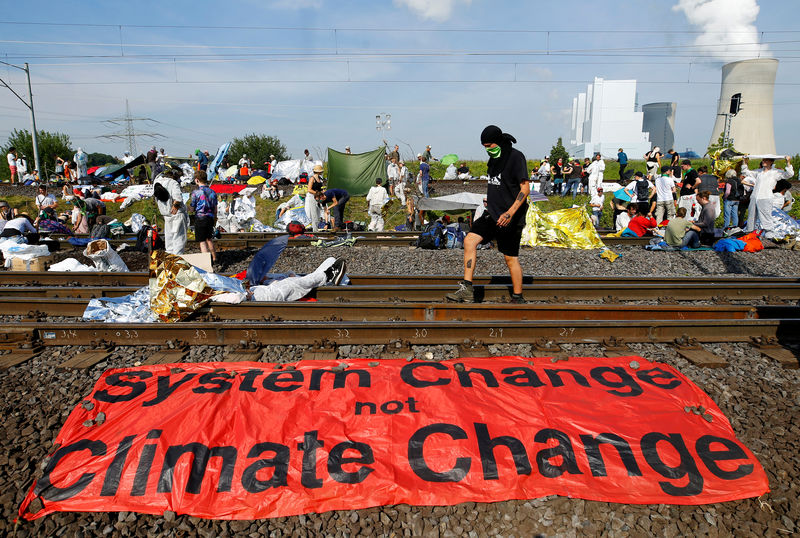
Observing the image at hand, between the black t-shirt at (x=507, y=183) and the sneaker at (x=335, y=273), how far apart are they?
91.1 inches

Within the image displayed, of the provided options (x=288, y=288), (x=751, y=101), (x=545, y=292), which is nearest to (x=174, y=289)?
(x=288, y=288)

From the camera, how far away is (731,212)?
13531 millimetres

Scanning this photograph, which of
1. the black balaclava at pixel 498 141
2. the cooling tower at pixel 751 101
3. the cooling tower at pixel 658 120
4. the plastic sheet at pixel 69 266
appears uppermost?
the cooling tower at pixel 658 120

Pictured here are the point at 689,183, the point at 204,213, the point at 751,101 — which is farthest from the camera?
the point at 751,101

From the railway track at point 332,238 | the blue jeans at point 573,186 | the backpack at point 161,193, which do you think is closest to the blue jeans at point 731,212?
the railway track at point 332,238

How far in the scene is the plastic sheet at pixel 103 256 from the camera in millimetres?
8117

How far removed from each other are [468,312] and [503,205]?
1.24m

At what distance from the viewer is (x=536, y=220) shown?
11.0 metres

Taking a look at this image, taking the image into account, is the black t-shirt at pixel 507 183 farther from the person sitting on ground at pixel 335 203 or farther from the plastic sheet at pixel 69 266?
the person sitting on ground at pixel 335 203

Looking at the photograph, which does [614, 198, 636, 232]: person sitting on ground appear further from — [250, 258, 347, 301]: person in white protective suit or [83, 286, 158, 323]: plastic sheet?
[83, 286, 158, 323]: plastic sheet

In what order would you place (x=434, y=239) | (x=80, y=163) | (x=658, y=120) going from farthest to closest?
(x=658, y=120), (x=80, y=163), (x=434, y=239)

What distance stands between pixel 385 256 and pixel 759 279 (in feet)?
19.0

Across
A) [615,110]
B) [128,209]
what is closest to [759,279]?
[128,209]

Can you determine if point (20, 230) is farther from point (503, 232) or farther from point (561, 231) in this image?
point (561, 231)
